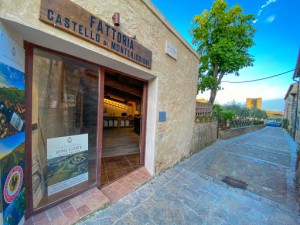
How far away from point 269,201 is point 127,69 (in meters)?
4.15

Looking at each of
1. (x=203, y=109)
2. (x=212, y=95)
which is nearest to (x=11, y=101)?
(x=203, y=109)

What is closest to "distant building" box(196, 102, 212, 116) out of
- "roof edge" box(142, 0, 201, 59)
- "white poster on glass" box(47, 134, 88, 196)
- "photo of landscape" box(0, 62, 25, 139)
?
"roof edge" box(142, 0, 201, 59)

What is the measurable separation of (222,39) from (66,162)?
10.6 meters

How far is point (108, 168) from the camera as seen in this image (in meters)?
3.48

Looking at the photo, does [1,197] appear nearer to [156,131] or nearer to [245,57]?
[156,131]

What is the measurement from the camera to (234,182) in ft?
11.3

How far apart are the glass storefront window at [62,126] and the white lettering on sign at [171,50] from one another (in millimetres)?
1983

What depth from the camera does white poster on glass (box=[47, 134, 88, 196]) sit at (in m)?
2.09

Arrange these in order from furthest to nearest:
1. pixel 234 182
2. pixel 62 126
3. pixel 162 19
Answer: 1. pixel 234 182
2. pixel 162 19
3. pixel 62 126

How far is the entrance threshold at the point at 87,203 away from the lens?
1882 mm

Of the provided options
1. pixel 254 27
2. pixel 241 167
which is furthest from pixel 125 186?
pixel 254 27

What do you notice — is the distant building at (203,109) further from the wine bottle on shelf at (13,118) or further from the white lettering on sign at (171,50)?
the wine bottle on shelf at (13,118)

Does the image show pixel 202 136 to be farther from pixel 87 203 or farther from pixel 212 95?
pixel 87 203

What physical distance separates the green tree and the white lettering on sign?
6.41 meters
